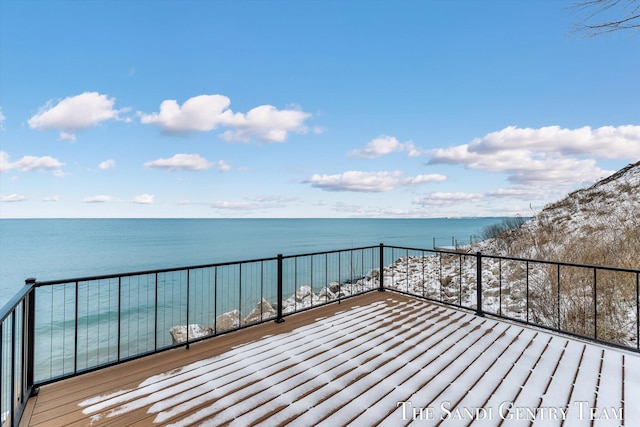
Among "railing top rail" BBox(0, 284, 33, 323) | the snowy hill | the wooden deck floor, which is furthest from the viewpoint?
the snowy hill

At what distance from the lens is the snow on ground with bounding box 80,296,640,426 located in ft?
6.07

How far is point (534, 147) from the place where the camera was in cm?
1072

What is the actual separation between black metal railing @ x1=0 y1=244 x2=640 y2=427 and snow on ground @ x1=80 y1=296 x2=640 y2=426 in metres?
0.50

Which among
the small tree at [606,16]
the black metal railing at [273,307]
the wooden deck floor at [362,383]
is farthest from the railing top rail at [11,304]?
the small tree at [606,16]

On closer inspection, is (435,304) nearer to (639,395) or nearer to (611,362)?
(611,362)

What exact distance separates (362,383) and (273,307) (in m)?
8.26

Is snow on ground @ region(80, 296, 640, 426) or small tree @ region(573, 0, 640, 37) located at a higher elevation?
small tree @ region(573, 0, 640, 37)

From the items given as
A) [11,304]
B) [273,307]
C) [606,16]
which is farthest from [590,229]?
[11,304]

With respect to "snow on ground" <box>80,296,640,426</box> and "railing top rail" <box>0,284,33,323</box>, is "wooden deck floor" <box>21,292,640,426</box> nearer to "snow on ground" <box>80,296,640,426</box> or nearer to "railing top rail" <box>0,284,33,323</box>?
"snow on ground" <box>80,296,640,426</box>

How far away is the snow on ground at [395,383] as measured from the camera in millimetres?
1852

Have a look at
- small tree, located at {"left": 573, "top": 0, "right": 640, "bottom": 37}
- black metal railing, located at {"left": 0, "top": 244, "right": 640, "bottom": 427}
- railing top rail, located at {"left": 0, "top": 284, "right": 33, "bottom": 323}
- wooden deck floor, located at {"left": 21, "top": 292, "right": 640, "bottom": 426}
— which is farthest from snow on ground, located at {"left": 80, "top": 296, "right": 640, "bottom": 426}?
small tree, located at {"left": 573, "top": 0, "right": 640, "bottom": 37}

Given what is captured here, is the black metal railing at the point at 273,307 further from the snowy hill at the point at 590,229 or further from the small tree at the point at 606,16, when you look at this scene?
the small tree at the point at 606,16

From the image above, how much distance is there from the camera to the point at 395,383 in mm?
2217

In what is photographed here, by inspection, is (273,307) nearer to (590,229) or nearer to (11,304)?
(11,304)
